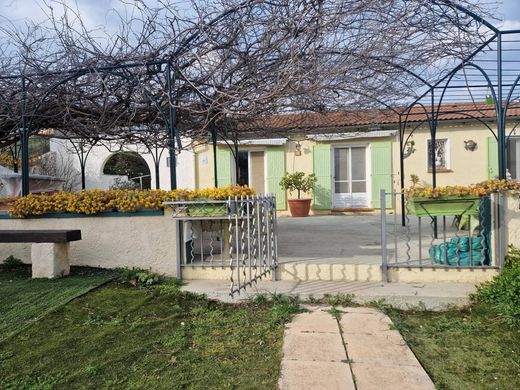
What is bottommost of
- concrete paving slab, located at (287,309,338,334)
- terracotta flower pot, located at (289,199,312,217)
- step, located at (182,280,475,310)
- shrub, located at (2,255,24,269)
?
concrete paving slab, located at (287,309,338,334)

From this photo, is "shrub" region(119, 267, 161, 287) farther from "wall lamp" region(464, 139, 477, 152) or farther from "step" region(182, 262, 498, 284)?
"wall lamp" region(464, 139, 477, 152)

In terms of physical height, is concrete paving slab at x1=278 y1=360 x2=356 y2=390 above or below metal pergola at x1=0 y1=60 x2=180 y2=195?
below

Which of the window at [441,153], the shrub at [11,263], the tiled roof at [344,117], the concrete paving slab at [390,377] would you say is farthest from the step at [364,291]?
the window at [441,153]

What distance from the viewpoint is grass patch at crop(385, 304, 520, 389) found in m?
2.56

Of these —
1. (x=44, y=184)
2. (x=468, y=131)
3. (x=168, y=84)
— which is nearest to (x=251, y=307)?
(x=168, y=84)

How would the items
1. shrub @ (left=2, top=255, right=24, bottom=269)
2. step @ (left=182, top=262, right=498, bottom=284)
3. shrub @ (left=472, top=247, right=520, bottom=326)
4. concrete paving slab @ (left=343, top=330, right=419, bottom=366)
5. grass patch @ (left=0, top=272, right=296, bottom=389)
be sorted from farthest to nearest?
shrub @ (left=2, top=255, right=24, bottom=269)
step @ (left=182, top=262, right=498, bottom=284)
shrub @ (left=472, top=247, right=520, bottom=326)
concrete paving slab @ (left=343, top=330, right=419, bottom=366)
grass patch @ (left=0, top=272, right=296, bottom=389)

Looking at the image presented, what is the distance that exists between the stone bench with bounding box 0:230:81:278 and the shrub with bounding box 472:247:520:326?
4363 mm

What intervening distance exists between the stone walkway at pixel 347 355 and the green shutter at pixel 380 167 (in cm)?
859

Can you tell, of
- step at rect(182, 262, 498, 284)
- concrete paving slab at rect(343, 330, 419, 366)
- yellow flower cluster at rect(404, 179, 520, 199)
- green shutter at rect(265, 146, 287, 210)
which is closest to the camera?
concrete paving slab at rect(343, 330, 419, 366)

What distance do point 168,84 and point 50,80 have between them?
6.39 ft

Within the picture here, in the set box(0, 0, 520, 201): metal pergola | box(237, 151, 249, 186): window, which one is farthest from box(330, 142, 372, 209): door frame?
box(0, 0, 520, 201): metal pergola

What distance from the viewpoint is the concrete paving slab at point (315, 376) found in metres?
2.49

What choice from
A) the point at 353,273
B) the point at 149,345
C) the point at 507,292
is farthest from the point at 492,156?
the point at 149,345

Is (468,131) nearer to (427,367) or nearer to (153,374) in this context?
(427,367)
